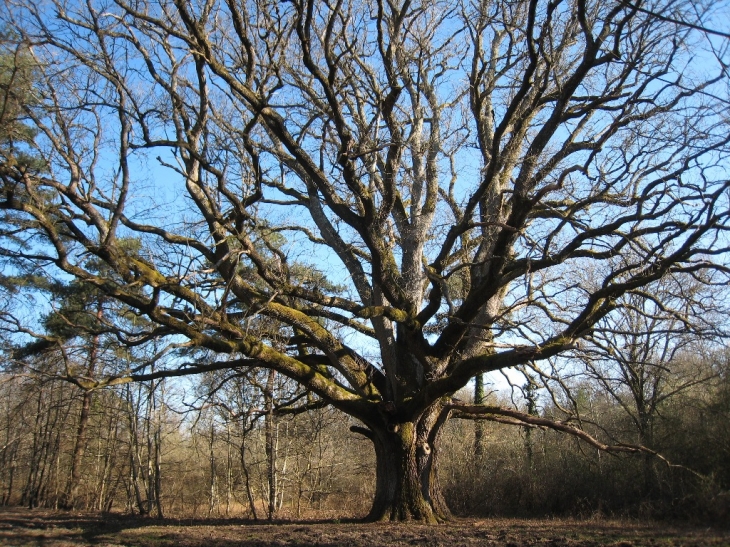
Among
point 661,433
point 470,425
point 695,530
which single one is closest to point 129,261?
point 695,530

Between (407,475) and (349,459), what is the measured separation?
41.4ft

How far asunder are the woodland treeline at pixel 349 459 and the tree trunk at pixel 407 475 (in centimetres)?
253

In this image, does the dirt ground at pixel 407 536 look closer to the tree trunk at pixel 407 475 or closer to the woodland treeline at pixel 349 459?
the tree trunk at pixel 407 475

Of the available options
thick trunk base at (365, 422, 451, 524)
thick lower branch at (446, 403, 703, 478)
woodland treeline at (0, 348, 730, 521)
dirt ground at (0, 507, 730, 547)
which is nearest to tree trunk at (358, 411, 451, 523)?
thick trunk base at (365, 422, 451, 524)

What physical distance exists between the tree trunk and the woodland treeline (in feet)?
8.32

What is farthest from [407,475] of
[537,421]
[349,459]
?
[349,459]

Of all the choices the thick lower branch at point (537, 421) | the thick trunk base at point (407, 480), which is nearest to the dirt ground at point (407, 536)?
the thick trunk base at point (407, 480)

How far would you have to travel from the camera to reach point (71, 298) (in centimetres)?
1945

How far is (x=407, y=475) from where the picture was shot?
1065 centimetres

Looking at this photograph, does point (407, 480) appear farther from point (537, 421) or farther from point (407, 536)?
point (537, 421)

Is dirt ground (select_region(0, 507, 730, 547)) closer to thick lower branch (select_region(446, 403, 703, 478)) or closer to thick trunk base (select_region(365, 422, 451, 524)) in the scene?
thick trunk base (select_region(365, 422, 451, 524))

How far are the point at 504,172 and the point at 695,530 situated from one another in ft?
23.0

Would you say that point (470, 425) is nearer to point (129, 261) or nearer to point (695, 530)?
point (695, 530)

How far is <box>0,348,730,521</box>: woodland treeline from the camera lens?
11844 millimetres
